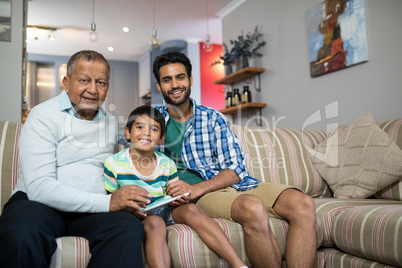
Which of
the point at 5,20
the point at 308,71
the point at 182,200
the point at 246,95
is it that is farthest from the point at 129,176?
the point at 246,95

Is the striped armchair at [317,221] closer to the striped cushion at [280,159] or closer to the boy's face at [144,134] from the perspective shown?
the striped cushion at [280,159]

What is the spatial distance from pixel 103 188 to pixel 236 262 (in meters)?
0.60

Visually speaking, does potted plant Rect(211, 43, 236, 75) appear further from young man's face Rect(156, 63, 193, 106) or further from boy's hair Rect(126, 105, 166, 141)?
boy's hair Rect(126, 105, 166, 141)

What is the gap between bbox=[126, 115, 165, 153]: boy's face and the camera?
4.76 feet

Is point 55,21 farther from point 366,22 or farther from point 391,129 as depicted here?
point 391,129

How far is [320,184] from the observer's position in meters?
2.11

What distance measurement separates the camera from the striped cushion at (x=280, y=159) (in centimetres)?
204

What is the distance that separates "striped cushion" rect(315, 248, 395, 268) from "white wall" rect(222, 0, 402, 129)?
1597mm

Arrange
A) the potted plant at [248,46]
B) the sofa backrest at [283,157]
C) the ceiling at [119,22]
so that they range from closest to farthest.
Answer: the sofa backrest at [283,157] → the potted plant at [248,46] → the ceiling at [119,22]

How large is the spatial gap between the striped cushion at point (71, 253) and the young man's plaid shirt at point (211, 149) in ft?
2.24

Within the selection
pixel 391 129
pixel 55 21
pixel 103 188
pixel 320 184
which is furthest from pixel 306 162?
pixel 55 21

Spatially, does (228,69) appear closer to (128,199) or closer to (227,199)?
(227,199)

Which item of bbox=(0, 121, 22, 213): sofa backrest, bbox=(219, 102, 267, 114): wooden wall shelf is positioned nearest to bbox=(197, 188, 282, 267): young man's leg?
bbox=(0, 121, 22, 213): sofa backrest

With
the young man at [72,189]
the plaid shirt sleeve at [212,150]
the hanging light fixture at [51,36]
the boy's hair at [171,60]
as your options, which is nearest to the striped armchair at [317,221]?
the young man at [72,189]
